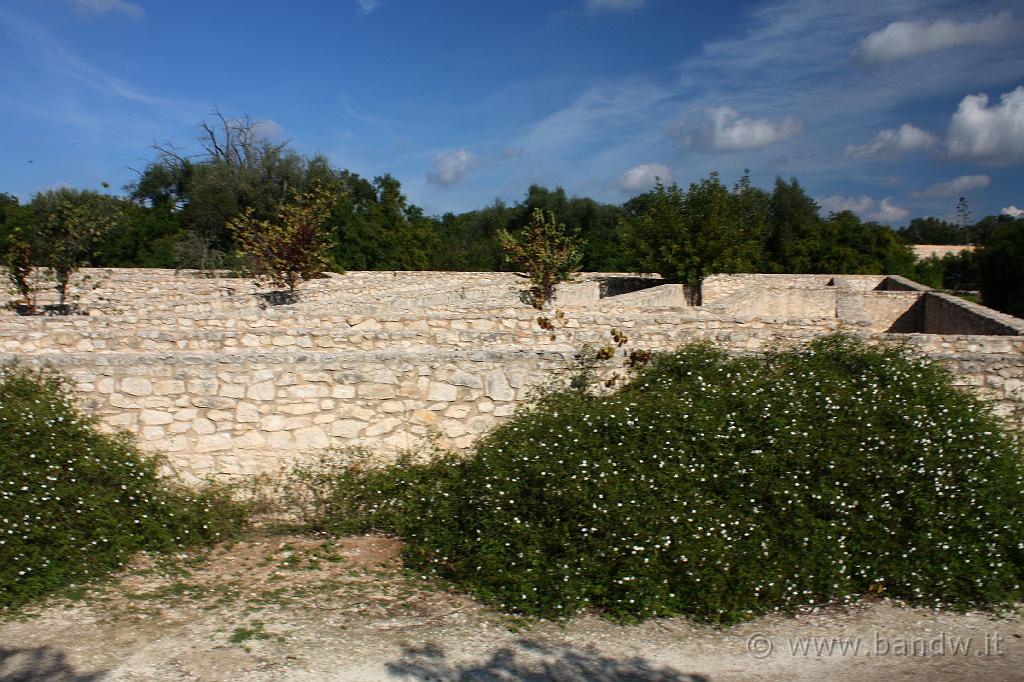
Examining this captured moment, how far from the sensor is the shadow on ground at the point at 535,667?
12.8 feet

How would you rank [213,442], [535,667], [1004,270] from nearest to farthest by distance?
[535,667], [213,442], [1004,270]

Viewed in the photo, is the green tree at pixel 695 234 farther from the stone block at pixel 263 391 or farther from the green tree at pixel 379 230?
the stone block at pixel 263 391

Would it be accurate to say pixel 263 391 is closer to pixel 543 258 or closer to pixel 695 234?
pixel 543 258

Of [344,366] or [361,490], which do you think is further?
[344,366]

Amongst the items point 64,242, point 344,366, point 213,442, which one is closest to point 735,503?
point 344,366

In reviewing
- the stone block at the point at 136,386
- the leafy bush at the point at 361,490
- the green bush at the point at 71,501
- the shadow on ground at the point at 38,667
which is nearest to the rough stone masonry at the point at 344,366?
the stone block at the point at 136,386

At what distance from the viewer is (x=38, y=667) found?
12.7ft

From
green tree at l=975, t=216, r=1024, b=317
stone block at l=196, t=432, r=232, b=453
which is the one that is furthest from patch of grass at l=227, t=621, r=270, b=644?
green tree at l=975, t=216, r=1024, b=317

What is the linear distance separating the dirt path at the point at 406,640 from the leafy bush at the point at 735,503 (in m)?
0.22

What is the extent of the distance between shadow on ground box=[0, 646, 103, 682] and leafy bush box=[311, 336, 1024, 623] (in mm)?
2192

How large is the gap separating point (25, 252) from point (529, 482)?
11.9 m

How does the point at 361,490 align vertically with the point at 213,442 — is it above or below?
below

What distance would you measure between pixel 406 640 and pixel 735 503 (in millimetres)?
Result: 2496

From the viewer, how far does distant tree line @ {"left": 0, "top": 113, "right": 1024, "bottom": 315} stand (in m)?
16.1
